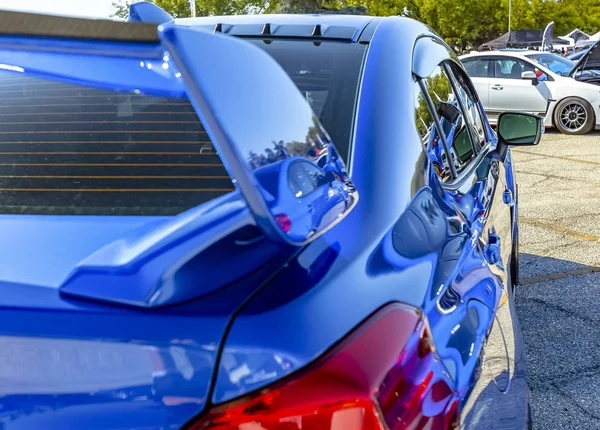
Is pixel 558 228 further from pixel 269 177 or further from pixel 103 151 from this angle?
pixel 269 177

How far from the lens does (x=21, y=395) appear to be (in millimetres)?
1099

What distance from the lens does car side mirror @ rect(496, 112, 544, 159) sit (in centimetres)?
356

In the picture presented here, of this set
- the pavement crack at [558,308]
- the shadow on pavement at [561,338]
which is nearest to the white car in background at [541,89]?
the shadow on pavement at [561,338]

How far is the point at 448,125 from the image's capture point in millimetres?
2617

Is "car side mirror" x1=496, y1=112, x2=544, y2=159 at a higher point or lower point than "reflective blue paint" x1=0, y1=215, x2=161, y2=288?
lower

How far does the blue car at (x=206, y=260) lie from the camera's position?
1.08 m

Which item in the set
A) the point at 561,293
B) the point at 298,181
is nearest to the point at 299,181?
the point at 298,181

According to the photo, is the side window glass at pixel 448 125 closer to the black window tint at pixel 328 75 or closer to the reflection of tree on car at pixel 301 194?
the black window tint at pixel 328 75

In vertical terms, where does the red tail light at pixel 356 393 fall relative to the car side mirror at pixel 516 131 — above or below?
above

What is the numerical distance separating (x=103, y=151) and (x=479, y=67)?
1347cm

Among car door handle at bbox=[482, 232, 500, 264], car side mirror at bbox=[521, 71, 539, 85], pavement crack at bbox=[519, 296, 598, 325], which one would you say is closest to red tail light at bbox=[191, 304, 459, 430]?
car door handle at bbox=[482, 232, 500, 264]

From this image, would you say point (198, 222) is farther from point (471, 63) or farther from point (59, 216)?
point (471, 63)

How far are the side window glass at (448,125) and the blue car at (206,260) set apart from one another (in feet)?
1.98

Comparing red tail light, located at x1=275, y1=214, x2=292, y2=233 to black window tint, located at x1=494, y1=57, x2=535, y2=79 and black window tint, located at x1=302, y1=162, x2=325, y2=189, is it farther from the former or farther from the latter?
black window tint, located at x1=494, y1=57, x2=535, y2=79
